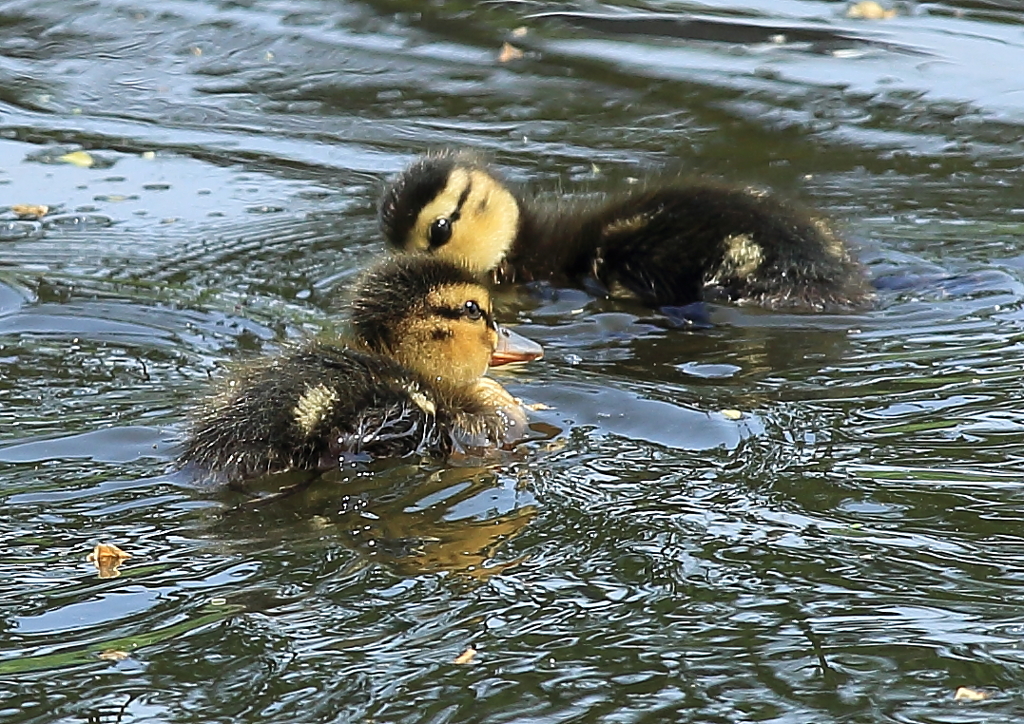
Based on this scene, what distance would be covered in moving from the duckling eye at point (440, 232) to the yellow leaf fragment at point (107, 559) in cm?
216

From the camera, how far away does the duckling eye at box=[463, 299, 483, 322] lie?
4066mm

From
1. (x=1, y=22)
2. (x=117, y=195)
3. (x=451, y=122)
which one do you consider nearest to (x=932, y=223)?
(x=451, y=122)

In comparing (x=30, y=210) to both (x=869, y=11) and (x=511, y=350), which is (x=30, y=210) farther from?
(x=869, y=11)

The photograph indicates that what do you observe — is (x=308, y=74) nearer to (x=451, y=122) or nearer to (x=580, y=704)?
(x=451, y=122)

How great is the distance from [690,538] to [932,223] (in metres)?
2.60

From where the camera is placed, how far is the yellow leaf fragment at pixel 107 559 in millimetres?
3193

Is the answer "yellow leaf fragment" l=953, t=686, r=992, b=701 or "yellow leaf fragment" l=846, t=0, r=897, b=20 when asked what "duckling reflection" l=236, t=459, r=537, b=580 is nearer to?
"yellow leaf fragment" l=953, t=686, r=992, b=701

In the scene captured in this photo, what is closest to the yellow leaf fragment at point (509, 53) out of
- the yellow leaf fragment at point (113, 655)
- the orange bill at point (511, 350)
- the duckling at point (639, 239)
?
the duckling at point (639, 239)

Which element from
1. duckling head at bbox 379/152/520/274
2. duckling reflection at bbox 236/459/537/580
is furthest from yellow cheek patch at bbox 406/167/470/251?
duckling reflection at bbox 236/459/537/580

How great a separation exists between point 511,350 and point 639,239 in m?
1.05

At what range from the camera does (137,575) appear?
3.19m

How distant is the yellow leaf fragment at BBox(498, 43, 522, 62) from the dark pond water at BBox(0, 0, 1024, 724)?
0.18 ft

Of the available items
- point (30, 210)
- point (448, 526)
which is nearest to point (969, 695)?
point (448, 526)

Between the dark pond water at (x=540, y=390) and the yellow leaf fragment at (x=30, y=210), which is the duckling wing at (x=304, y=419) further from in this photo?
the yellow leaf fragment at (x=30, y=210)
